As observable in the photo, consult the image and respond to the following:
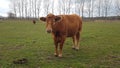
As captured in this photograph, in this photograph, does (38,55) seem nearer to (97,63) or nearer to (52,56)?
(52,56)

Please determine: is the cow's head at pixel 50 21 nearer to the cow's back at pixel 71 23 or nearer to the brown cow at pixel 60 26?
the brown cow at pixel 60 26

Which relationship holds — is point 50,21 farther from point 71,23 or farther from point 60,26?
point 71,23

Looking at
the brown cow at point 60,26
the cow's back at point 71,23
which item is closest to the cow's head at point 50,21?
the brown cow at point 60,26

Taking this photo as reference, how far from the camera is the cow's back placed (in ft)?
34.1

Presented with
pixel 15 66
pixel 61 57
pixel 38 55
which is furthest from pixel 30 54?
pixel 15 66

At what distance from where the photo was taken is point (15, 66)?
8.47m

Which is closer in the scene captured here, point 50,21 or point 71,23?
point 50,21

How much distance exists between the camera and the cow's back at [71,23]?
10400mm


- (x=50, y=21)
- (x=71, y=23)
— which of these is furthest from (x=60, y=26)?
(x=71, y=23)

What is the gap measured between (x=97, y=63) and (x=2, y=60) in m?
3.69

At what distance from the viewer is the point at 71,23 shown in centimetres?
1084

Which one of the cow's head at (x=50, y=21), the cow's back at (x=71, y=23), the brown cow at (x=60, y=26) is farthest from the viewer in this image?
the cow's back at (x=71, y=23)

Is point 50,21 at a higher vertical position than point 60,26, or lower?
higher

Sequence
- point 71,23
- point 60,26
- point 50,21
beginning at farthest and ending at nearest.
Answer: point 71,23 < point 60,26 < point 50,21
